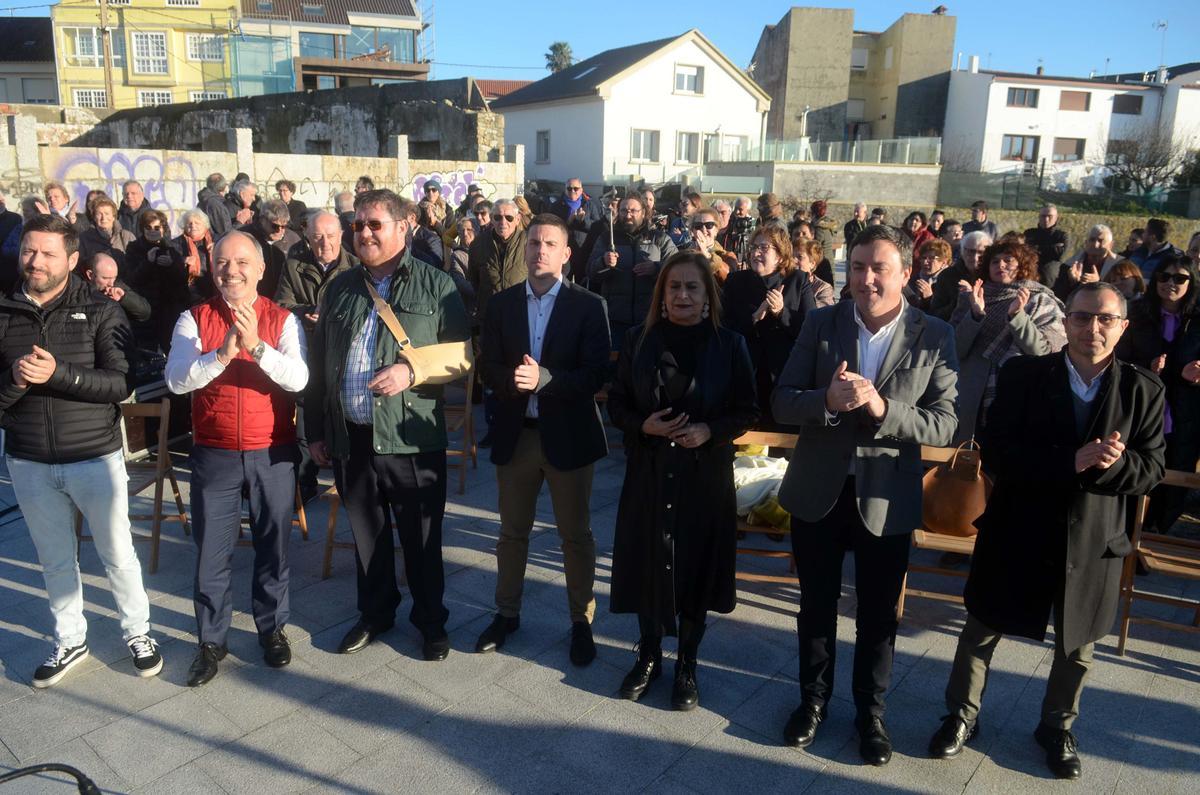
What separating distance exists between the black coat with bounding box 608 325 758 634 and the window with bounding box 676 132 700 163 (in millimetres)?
→ 34992

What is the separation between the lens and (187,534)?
17.2 ft

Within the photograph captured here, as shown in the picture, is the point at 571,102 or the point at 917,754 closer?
the point at 917,754

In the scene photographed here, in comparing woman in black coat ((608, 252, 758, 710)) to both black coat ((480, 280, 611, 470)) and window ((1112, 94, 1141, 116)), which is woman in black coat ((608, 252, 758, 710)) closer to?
black coat ((480, 280, 611, 470))

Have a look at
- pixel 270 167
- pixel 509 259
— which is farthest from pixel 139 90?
pixel 509 259

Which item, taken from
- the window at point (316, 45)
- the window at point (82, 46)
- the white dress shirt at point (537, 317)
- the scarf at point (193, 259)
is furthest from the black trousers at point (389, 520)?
the window at point (82, 46)

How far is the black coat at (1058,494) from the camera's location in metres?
2.96

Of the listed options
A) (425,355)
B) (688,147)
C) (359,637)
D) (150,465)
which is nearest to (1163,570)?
(425,355)

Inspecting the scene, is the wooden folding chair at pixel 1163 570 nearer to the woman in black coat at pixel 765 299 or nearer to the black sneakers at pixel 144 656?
the woman in black coat at pixel 765 299

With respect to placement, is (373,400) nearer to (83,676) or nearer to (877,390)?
(83,676)

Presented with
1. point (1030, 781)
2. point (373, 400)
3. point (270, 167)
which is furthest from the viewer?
point (270, 167)

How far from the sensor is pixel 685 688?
3.50 metres

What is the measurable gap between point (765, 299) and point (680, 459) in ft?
7.82

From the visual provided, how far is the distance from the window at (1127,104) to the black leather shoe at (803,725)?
4802 cm

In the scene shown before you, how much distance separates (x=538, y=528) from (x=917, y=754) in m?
2.81
